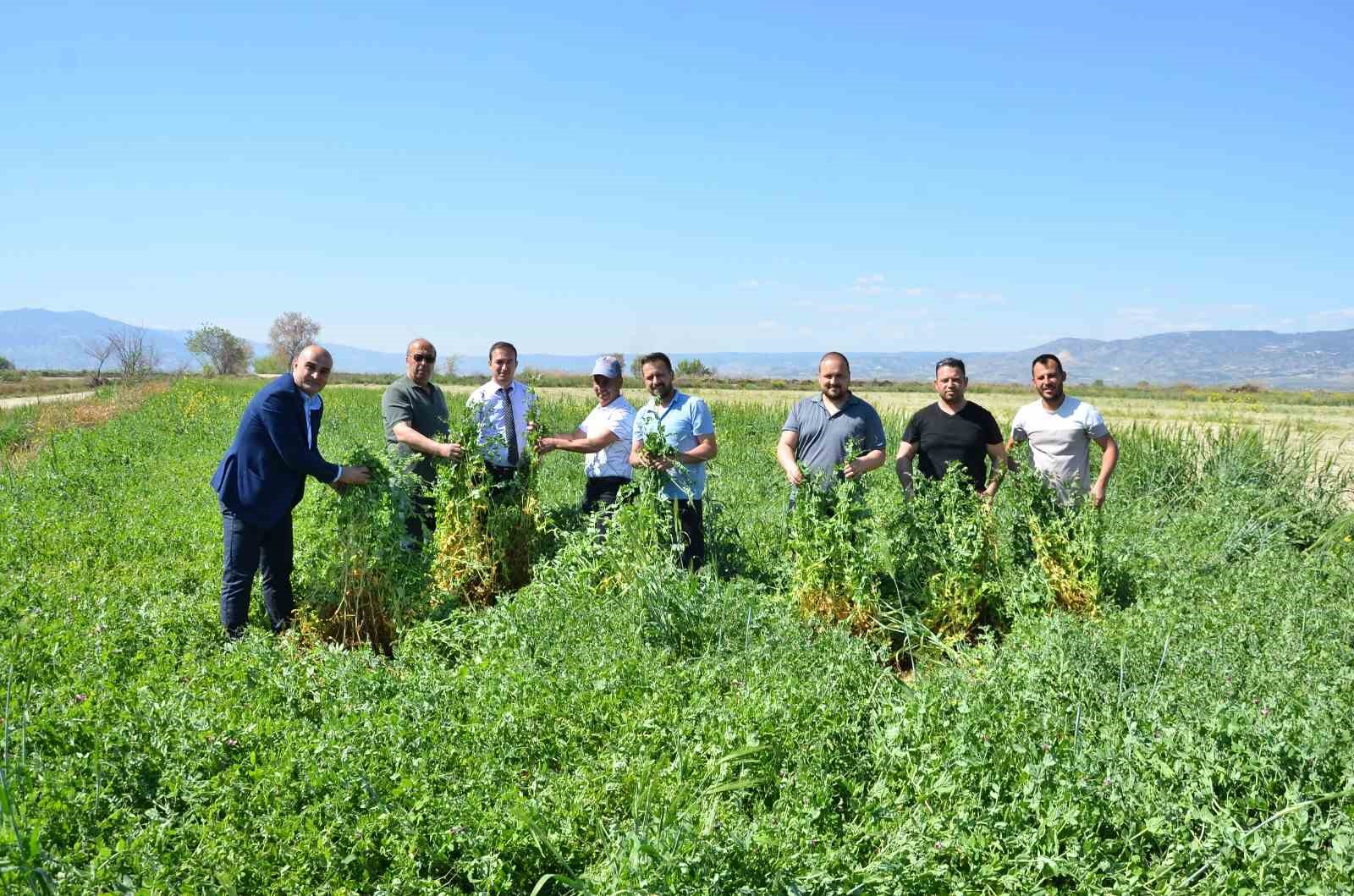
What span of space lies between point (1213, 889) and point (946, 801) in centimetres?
90

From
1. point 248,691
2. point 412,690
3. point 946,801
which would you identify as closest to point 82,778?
point 248,691

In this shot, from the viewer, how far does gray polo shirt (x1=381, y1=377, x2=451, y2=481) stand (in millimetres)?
6859

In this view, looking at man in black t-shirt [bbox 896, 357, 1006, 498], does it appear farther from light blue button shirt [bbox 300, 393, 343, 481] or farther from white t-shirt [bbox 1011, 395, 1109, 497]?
light blue button shirt [bbox 300, 393, 343, 481]

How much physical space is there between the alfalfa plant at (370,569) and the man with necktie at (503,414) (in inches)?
36.2

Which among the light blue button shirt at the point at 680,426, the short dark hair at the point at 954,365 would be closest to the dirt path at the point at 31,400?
the light blue button shirt at the point at 680,426

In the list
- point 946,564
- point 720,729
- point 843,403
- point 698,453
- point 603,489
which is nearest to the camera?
point 720,729

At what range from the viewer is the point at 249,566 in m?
5.88

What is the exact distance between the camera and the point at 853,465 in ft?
20.8

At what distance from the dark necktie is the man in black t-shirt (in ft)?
9.91

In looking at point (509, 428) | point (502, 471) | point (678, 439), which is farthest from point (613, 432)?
point (502, 471)

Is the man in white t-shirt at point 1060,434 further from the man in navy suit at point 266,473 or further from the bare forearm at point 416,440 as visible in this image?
the man in navy suit at point 266,473

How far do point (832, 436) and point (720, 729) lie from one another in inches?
123

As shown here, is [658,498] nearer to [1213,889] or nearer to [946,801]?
[946,801]

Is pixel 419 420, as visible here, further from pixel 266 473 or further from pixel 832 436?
pixel 832 436
